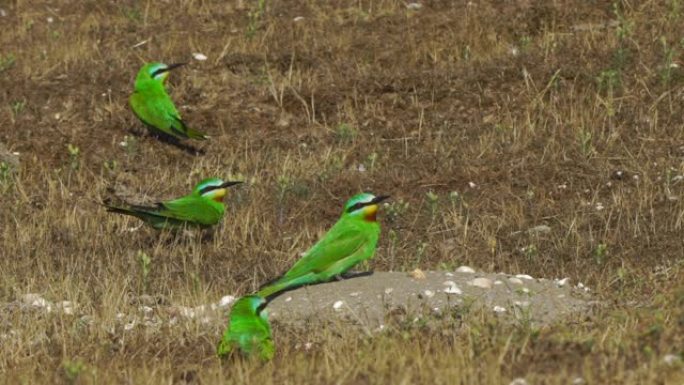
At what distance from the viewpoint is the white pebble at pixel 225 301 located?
30.4ft

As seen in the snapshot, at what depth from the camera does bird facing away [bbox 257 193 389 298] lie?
9352mm

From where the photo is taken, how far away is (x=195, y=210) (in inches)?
430

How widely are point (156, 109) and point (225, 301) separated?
192 inches

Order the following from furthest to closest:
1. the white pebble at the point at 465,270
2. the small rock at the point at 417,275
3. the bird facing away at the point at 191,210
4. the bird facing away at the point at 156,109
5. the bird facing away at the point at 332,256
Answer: the bird facing away at the point at 156,109 < the bird facing away at the point at 191,210 < the white pebble at the point at 465,270 < the bird facing away at the point at 332,256 < the small rock at the point at 417,275

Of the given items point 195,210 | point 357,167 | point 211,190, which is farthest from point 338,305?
point 357,167

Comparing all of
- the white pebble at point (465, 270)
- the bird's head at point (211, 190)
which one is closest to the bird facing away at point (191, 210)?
the bird's head at point (211, 190)

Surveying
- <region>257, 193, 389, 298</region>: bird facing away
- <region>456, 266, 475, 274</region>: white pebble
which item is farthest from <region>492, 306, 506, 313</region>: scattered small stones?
<region>257, 193, 389, 298</region>: bird facing away

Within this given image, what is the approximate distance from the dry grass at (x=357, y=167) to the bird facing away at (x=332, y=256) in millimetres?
599

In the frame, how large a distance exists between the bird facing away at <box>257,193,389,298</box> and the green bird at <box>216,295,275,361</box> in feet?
4.63

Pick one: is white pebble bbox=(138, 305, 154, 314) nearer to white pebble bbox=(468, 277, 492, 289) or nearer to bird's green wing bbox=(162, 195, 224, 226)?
bird's green wing bbox=(162, 195, 224, 226)

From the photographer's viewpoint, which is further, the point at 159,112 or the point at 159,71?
the point at 159,71

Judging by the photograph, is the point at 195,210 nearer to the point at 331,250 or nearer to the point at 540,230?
the point at 331,250

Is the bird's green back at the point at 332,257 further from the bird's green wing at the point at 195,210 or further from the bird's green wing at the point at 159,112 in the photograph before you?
the bird's green wing at the point at 159,112

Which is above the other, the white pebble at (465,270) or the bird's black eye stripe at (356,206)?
the bird's black eye stripe at (356,206)
